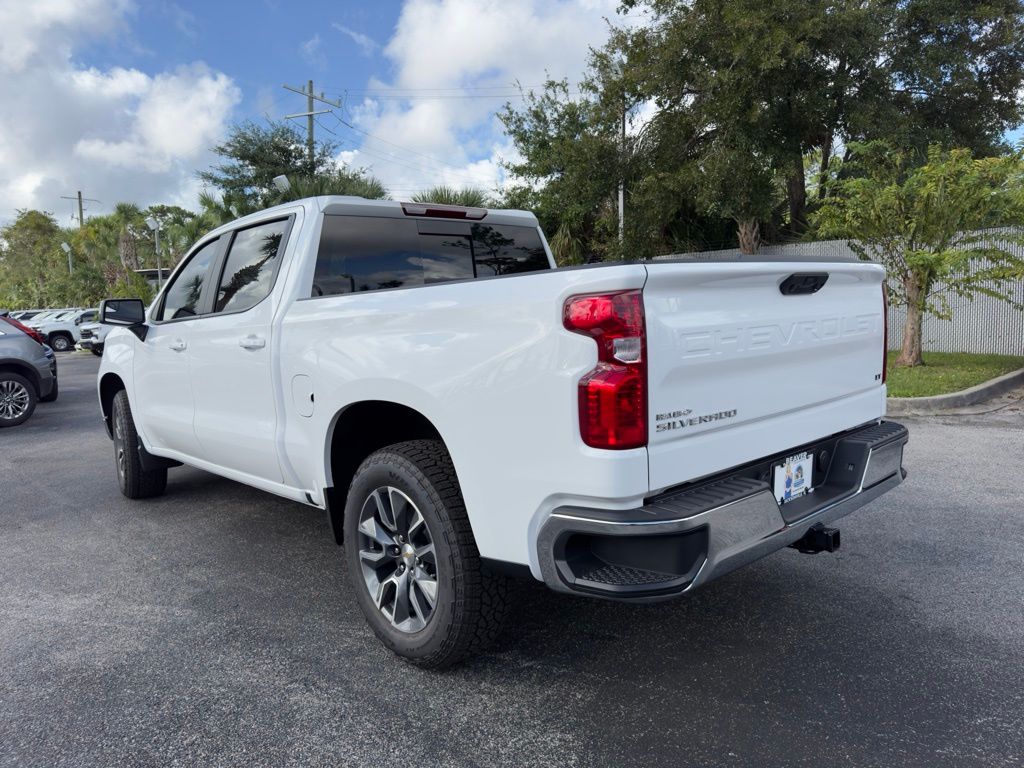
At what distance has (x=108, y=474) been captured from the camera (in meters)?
6.86

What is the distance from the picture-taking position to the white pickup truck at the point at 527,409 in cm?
234

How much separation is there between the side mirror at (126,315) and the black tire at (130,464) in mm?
734

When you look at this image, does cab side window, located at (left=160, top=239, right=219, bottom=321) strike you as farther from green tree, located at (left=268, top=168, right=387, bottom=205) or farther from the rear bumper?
green tree, located at (left=268, top=168, right=387, bottom=205)

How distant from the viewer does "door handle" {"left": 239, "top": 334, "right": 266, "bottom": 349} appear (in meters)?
3.72

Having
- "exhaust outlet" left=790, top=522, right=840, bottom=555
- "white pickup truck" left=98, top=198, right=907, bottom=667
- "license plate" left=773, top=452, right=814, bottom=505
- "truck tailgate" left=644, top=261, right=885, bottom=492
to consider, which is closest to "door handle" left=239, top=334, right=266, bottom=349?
"white pickup truck" left=98, top=198, right=907, bottom=667

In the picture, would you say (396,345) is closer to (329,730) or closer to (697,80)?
(329,730)

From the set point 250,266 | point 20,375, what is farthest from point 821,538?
point 20,375

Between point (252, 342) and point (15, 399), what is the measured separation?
8329 mm

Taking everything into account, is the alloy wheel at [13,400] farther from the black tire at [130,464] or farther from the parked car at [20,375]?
the black tire at [130,464]

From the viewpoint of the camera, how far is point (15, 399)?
33.6 ft

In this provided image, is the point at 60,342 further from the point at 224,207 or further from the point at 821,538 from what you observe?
the point at 821,538

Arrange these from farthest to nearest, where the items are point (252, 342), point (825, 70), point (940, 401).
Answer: point (825, 70)
point (940, 401)
point (252, 342)

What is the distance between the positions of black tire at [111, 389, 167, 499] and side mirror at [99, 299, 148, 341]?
734 millimetres

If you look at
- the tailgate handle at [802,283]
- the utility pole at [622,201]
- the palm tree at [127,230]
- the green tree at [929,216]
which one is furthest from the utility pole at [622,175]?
the palm tree at [127,230]
